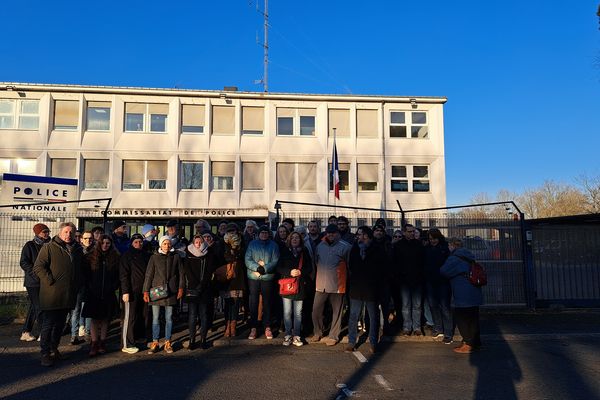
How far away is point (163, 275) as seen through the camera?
22.3ft

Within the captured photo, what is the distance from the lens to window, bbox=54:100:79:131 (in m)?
21.6

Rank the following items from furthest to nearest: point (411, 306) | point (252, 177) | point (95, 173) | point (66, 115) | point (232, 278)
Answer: point (252, 177)
point (66, 115)
point (95, 173)
point (411, 306)
point (232, 278)

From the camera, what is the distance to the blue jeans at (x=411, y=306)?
26.4ft

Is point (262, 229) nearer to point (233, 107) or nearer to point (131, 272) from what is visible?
point (131, 272)

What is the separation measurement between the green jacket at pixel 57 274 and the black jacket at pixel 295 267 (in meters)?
3.20

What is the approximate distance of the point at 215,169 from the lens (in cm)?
2214

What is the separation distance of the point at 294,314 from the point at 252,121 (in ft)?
54.3

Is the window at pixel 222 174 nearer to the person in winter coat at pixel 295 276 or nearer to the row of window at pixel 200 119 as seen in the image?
the row of window at pixel 200 119

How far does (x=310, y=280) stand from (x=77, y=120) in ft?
A: 60.9

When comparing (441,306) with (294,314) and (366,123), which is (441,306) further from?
(366,123)

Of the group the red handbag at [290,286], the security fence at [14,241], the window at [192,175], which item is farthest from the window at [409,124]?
the red handbag at [290,286]

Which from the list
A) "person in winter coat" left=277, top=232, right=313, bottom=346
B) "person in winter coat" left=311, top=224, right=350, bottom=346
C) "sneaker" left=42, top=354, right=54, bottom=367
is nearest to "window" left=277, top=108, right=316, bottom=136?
"person in winter coat" left=277, top=232, right=313, bottom=346

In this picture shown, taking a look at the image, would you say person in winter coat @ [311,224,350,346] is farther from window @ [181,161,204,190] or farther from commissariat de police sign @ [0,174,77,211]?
window @ [181,161,204,190]

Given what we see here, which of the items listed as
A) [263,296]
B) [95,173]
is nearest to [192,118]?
[95,173]
